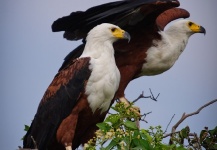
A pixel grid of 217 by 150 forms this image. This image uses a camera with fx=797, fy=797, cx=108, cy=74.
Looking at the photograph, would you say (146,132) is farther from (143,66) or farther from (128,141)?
(143,66)

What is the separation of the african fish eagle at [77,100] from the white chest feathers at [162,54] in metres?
1.35

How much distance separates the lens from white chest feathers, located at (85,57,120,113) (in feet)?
27.4

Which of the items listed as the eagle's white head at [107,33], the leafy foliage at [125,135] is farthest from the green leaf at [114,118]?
the eagle's white head at [107,33]

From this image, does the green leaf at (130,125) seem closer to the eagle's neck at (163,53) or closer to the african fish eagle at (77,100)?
the african fish eagle at (77,100)

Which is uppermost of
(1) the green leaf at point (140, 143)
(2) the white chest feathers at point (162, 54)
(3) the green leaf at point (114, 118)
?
(2) the white chest feathers at point (162, 54)

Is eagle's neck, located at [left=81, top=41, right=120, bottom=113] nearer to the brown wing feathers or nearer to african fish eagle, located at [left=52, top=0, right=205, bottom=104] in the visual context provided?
the brown wing feathers

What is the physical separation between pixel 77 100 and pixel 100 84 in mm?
321

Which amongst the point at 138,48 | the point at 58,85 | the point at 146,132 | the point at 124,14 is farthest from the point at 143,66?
the point at 146,132

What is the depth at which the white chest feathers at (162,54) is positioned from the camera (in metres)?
10.1

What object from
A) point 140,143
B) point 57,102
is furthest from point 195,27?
point 140,143

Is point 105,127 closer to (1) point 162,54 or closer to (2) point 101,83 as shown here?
(2) point 101,83

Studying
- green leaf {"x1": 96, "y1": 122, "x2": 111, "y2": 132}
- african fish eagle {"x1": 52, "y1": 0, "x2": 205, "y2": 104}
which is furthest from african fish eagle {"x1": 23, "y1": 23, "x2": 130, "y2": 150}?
green leaf {"x1": 96, "y1": 122, "x2": 111, "y2": 132}

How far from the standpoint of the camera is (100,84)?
834cm

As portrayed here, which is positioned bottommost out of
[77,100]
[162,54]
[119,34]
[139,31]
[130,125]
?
[130,125]
